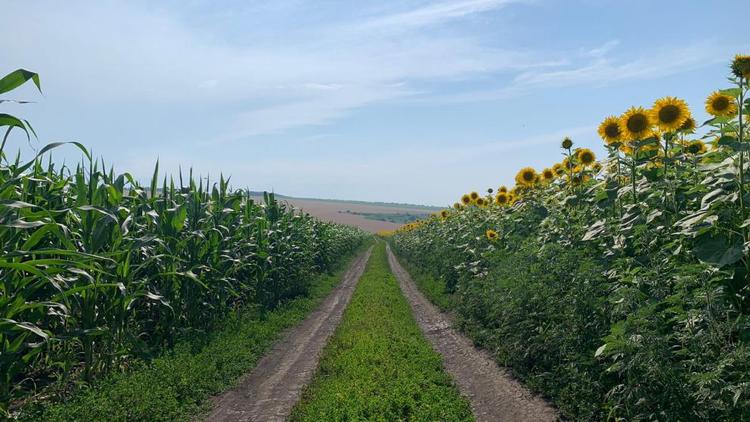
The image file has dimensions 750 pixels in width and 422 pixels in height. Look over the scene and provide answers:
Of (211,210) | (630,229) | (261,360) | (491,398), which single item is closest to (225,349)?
(261,360)

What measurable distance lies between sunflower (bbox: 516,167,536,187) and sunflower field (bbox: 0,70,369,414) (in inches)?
268

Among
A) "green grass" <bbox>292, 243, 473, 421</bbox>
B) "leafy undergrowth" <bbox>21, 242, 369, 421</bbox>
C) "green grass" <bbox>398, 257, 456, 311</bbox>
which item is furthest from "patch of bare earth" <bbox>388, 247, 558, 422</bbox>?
"leafy undergrowth" <bbox>21, 242, 369, 421</bbox>

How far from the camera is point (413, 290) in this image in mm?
20172

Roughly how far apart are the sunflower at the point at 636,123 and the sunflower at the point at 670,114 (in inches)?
7.1

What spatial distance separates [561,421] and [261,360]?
5.87 meters

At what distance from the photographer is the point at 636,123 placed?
23.5 feet

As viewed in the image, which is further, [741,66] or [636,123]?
[636,123]

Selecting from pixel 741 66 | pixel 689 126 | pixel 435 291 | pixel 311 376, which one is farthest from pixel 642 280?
pixel 435 291

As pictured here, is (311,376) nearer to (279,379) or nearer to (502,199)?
(279,379)

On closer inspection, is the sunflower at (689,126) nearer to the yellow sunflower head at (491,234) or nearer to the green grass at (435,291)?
the yellow sunflower head at (491,234)

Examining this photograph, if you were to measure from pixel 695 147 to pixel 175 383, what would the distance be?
27.4ft

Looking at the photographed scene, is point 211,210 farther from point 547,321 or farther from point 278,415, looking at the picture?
point 547,321

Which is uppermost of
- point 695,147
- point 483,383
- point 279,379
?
point 695,147

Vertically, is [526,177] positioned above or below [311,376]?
above
